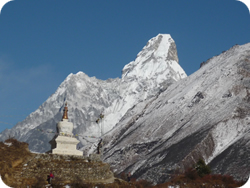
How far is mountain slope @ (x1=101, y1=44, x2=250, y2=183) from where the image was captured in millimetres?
99300

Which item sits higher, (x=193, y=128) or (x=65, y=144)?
(x=193, y=128)

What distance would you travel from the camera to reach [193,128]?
119m

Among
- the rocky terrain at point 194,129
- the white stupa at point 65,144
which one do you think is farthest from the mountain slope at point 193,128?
the white stupa at point 65,144

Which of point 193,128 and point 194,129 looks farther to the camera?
point 193,128

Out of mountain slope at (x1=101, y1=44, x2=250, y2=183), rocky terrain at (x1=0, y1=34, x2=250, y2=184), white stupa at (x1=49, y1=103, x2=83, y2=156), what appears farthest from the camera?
mountain slope at (x1=101, y1=44, x2=250, y2=183)

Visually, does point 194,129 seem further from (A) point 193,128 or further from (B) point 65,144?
(B) point 65,144

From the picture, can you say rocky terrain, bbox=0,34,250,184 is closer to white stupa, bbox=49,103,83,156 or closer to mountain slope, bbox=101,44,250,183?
mountain slope, bbox=101,44,250,183

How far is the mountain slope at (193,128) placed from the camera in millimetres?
99300

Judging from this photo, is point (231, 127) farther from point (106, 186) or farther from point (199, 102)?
point (106, 186)

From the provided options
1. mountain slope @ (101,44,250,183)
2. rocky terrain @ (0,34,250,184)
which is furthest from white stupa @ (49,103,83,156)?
mountain slope @ (101,44,250,183)

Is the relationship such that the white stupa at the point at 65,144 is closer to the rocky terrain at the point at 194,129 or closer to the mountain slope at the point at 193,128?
the rocky terrain at the point at 194,129

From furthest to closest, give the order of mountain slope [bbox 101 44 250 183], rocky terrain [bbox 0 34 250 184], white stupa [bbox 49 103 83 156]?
mountain slope [bbox 101 44 250 183] → rocky terrain [bbox 0 34 250 184] → white stupa [bbox 49 103 83 156]

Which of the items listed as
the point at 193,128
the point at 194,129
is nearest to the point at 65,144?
the point at 194,129

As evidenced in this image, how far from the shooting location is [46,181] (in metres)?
33.5
